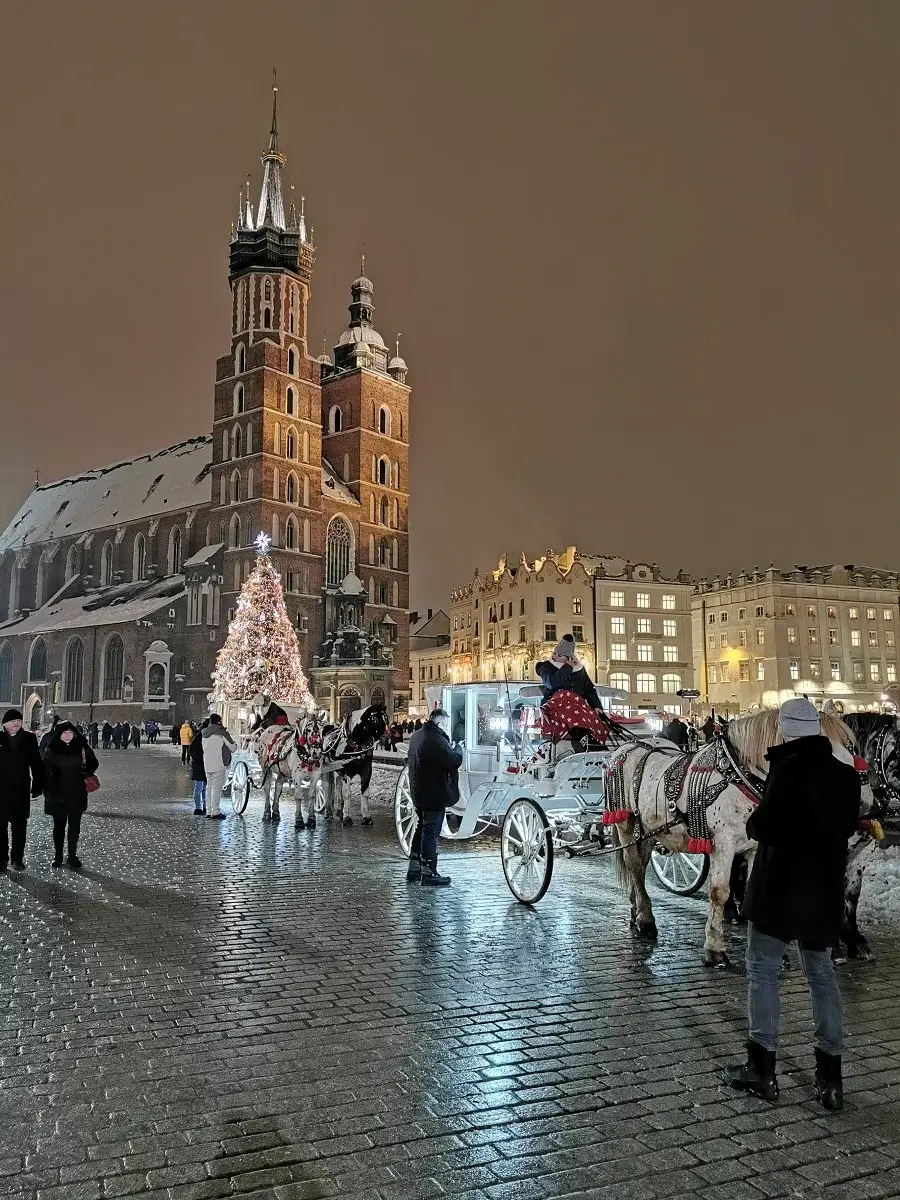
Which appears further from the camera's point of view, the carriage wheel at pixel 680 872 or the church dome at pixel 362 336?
the church dome at pixel 362 336

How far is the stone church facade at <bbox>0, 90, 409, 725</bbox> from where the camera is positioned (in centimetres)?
6141

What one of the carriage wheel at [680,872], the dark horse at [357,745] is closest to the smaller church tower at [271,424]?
the dark horse at [357,745]

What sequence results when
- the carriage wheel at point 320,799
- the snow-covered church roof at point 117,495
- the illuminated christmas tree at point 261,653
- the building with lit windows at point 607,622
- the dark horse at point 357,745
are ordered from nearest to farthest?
the dark horse at point 357,745 < the carriage wheel at point 320,799 < the illuminated christmas tree at point 261,653 < the building with lit windows at point 607,622 < the snow-covered church roof at point 117,495

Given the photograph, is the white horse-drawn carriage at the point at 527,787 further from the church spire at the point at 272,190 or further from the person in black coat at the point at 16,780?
the church spire at the point at 272,190

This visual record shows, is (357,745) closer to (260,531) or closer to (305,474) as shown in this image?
(260,531)

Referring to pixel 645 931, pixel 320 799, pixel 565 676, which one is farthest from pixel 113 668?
pixel 645 931

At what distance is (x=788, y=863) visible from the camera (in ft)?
14.9

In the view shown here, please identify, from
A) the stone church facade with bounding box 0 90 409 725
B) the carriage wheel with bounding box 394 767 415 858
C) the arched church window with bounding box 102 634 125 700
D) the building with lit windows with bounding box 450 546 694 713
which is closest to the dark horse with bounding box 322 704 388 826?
the carriage wheel with bounding box 394 767 415 858

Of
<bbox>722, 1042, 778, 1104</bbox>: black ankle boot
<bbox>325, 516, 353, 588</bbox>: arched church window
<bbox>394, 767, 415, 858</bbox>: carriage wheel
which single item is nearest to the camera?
<bbox>722, 1042, 778, 1104</bbox>: black ankle boot

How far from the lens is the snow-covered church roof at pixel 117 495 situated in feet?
238

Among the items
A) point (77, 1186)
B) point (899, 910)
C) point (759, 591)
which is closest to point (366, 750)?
point (899, 910)

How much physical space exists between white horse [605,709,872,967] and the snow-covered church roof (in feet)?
208

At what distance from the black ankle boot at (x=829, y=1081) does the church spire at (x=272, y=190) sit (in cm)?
7051

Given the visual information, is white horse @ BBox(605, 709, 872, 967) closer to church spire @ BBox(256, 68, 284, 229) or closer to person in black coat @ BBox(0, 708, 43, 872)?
person in black coat @ BBox(0, 708, 43, 872)
